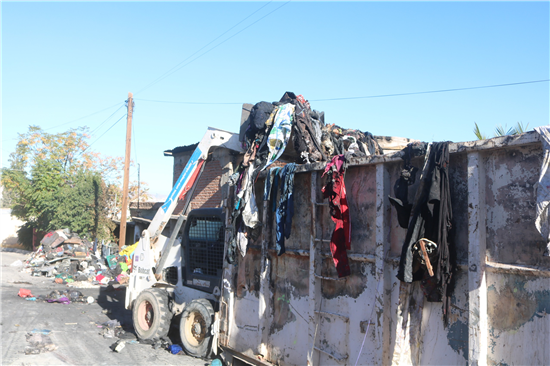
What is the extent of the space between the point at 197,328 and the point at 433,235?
14.0ft

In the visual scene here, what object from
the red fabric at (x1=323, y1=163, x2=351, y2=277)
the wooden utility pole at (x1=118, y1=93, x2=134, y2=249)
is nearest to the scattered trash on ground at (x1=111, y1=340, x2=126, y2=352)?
the red fabric at (x1=323, y1=163, x2=351, y2=277)

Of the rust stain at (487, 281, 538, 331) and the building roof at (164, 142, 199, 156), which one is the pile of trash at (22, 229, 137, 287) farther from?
the rust stain at (487, 281, 538, 331)

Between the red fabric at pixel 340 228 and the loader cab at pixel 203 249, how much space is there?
8.59ft

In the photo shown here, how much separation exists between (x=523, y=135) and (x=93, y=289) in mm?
14193

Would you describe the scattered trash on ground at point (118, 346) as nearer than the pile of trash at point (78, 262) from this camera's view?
Yes

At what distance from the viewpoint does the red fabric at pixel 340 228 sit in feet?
13.4

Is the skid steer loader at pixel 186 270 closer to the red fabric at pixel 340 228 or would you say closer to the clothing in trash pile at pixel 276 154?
the clothing in trash pile at pixel 276 154

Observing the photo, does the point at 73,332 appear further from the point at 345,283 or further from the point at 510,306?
the point at 510,306

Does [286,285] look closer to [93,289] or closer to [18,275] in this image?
[93,289]

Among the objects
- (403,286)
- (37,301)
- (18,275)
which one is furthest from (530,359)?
(18,275)

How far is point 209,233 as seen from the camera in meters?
6.69

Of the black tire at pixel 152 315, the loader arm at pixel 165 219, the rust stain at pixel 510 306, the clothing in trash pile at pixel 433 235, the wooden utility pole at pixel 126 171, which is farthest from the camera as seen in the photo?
the wooden utility pole at pixel 126 171

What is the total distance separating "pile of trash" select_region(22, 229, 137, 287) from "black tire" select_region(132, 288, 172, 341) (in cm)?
803

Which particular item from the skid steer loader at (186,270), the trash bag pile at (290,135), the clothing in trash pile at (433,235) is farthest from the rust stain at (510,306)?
the skid steer loader at (186,270)
